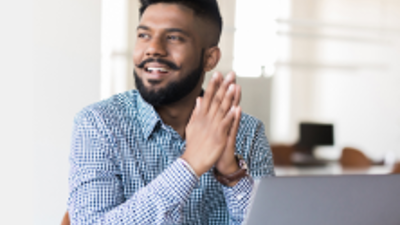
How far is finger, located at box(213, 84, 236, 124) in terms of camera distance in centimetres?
88

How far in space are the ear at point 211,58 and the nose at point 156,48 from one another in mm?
195

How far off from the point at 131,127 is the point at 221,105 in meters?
0.35

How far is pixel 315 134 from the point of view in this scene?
3664 millimetres

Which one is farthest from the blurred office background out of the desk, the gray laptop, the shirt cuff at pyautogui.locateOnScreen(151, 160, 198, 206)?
the gray laptop

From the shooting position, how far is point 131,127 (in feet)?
3.78

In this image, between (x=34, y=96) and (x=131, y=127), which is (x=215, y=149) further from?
(x=34, y=96)

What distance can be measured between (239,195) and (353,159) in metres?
2.85

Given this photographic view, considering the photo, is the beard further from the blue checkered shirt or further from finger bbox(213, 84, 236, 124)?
finger bbox(213, 84, 236, 124)

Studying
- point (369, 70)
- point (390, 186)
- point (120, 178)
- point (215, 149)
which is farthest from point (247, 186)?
point (369, 70)

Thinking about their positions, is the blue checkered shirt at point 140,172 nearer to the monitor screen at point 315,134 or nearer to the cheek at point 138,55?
the cheek at point 138,55

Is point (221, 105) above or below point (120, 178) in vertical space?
above

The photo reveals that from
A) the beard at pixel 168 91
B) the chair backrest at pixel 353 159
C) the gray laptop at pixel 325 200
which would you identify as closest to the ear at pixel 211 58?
the beard at pixel 168 91

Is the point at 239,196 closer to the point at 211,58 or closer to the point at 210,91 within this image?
the point at 210,91

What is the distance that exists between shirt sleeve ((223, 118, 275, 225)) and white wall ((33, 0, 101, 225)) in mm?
1388
